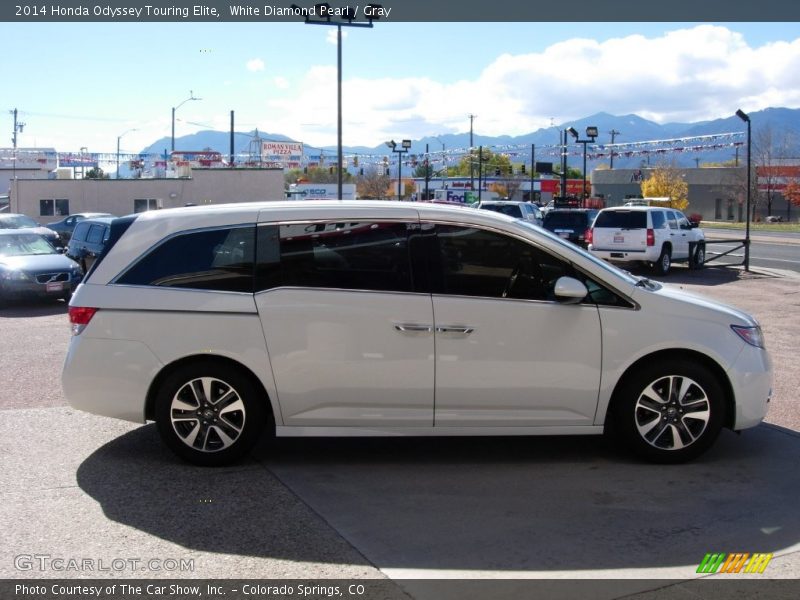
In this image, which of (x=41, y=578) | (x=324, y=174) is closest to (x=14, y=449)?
(x=41, y=578)

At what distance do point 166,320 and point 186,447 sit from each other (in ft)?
2.93

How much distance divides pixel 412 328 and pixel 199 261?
1.58 m

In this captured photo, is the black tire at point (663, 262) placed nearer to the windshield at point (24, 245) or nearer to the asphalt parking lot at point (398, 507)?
the windshield at point (24, 245)

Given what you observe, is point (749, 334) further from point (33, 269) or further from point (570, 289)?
point (33, 269)

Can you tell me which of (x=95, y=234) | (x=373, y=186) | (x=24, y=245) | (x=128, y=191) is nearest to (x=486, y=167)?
(x=373, y=186)

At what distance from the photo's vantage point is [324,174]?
356 ft

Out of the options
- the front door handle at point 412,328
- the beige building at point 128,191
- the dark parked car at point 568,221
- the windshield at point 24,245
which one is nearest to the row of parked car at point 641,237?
the dark parked car at point 568,221

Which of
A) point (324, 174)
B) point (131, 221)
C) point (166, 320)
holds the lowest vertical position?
point (166, 320)

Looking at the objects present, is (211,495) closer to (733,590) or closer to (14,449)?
(14,449)

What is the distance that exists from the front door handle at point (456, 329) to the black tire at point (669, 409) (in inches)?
46.5

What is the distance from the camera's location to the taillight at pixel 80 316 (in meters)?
6.08

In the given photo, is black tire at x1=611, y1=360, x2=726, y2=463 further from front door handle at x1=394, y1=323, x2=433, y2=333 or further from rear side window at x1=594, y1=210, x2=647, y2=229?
rear side window at x1=594, y1=210, x2=647, y2=229

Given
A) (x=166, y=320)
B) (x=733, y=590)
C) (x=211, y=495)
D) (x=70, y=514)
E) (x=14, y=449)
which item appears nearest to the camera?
(x=733, y=590)

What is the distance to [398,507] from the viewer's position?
536 centimetres
